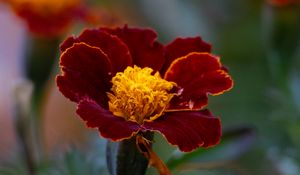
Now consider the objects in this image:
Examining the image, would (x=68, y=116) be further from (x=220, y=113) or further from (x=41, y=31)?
(x=41, y=31)

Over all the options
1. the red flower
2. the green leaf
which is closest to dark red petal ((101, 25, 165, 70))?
the red flower

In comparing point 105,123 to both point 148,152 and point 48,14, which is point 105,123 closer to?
point 148,152

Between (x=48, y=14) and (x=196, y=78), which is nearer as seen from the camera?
(x=196, y=78)

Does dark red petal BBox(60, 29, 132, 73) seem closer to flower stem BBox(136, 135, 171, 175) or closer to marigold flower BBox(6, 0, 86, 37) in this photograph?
flower stem BBox(136, 135, 171, 175)

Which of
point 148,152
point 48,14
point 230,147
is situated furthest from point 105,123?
point 48,14

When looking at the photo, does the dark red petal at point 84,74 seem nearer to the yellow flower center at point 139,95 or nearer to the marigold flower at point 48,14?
the yellow flower center at point 139,95
